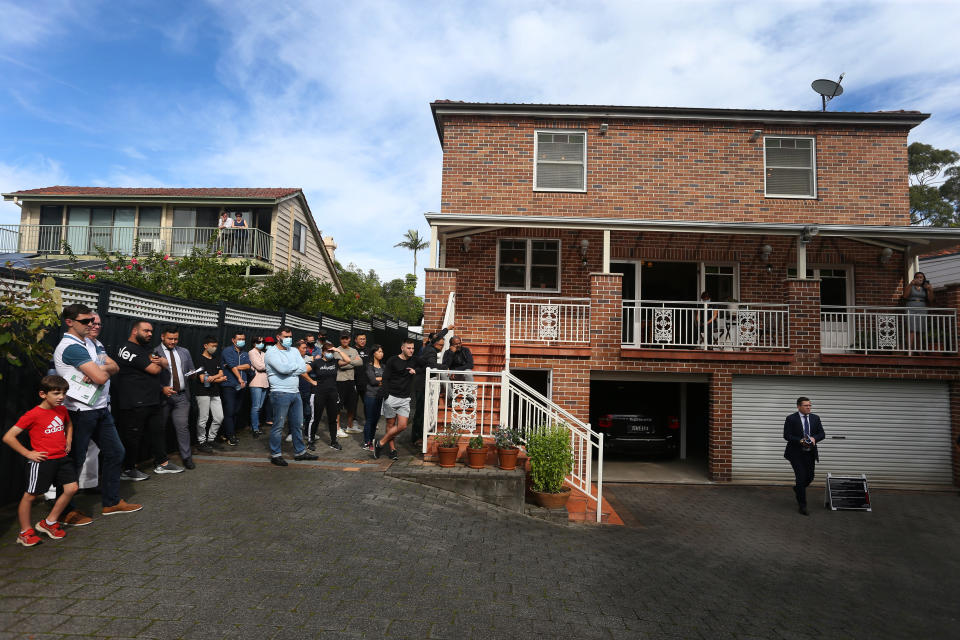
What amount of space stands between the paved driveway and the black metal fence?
2.61ft

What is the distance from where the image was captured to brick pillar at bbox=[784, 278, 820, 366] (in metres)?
10.3

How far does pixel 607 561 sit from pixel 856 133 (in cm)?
1245

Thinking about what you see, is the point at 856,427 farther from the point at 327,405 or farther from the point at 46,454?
the point at 46,454

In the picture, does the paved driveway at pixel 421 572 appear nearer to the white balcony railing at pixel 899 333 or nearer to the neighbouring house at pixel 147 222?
the white balcony railing at pixel 899 333

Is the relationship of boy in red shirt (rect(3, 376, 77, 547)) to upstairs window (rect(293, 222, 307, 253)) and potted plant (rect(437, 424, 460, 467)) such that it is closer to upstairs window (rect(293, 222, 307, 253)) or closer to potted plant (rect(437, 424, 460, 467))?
potted plant (rect(437, 424, 460, 467))

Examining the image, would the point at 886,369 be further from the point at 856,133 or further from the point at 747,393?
the point at 856,133

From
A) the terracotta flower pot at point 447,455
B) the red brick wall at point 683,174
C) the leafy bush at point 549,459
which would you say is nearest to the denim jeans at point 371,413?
the terracotta flower pot at point 447,455

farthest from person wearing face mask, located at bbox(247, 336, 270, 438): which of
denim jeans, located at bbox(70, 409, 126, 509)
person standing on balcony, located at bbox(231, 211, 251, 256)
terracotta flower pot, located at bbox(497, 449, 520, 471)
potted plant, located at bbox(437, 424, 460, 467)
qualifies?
person standing on balcony, located at bbox(231, 211, 251, 256)

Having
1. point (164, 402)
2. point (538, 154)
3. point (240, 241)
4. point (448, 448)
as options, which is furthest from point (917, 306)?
point (240, 241)

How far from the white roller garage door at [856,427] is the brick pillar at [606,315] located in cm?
250

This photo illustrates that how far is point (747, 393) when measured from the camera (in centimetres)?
1040

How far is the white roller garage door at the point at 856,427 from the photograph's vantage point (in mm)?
10266

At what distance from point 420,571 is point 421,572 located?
22 mm

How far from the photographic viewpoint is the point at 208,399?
769 cm
